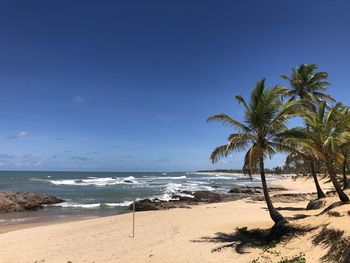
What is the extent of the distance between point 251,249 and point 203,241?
2.34m

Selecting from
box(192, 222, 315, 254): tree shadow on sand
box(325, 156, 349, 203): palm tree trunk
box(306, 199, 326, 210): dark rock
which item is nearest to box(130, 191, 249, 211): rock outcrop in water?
box(306, 199, 326, 210): dark rock

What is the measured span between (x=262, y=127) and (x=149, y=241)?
6.34 m

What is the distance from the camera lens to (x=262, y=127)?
13.1m

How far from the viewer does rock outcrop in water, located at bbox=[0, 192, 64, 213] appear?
95.2ft

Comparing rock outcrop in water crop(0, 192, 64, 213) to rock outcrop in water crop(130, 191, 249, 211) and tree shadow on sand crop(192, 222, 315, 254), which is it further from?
tree shadow on sand crop(192, 222, 315, 254)

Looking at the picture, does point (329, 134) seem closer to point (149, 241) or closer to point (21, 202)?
point (149, 241)

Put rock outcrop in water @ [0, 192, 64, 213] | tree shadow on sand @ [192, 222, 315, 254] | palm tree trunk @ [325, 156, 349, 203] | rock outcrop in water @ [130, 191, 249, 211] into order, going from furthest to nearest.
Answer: rock outcrop in water @ [0, 192, 64, 213]
rock outcrop in water @ [130, 191, 249, 211]
palm tree trunk @ [325, 156, 349, 203]
tree shadow on sand @ [192, 222, 315, 254]

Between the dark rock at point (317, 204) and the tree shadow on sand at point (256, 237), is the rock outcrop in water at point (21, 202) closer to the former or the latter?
the tree shadow on sand at point (256, 237)

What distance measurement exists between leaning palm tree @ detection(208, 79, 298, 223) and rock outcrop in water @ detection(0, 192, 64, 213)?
22.4 metres

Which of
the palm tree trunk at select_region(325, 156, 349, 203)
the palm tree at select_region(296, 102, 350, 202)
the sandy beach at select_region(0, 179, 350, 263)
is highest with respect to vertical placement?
the palm tree at select_region(296, 102, 350, 202)

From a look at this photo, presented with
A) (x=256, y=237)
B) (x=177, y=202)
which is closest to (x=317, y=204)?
(x=256, y=237)

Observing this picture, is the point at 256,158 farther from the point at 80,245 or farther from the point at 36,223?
the point at 36,223

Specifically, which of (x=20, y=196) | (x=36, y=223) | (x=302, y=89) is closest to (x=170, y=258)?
(x=36, y=223)

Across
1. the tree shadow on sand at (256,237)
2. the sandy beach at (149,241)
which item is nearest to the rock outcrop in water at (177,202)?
the sandy beach at (149,241)
